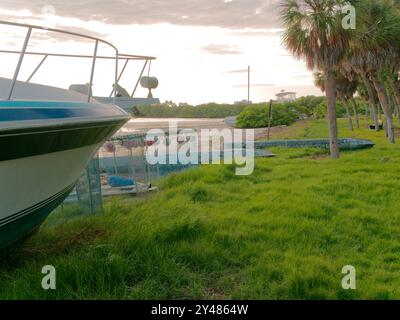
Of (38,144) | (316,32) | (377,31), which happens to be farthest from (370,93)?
(38,144)

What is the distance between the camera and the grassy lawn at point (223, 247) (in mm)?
4426

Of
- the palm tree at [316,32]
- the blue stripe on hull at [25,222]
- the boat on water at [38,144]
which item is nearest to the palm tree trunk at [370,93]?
the palm tree at [316,32]

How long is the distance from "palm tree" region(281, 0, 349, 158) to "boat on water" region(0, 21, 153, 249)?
36.2 feet

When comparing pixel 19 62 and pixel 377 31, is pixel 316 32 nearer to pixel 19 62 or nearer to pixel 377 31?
pixel 377 31

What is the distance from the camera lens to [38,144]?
4172 mm

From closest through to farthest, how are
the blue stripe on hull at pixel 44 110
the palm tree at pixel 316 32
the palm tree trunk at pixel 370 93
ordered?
1. the blue stripe on hull at pixel 44 110
2. the palm tree at pixel 316 32
3. the palm tree trunk at pixel 370 93

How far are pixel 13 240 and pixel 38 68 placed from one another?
234 centimetres

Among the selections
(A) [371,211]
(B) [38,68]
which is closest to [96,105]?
(B) [38,68]

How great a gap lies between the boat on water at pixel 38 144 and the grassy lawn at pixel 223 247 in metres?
0.69

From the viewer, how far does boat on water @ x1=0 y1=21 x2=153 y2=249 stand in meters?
3.92

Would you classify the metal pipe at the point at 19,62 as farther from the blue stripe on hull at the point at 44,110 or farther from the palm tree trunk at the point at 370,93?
the palm tree trunk at the point at 370,93
